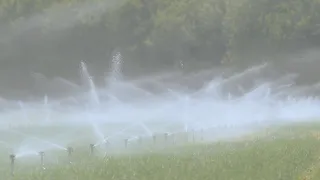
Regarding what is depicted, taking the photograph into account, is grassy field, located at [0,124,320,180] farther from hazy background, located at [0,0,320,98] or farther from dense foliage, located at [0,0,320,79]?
dense foliage, located at [0,0,320,79]

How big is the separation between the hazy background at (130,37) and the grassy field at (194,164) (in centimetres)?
3413

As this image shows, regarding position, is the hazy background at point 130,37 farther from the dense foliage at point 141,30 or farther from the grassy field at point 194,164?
the grassy field at point 194,164

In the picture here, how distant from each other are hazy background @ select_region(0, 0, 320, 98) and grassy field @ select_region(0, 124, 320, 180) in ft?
112

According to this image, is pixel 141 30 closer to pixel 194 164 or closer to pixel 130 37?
pixel 130 37

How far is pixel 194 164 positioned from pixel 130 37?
133 feet

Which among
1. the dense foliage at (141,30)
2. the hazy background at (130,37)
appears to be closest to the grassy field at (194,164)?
the hazy background at (130,37)

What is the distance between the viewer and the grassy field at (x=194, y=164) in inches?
637

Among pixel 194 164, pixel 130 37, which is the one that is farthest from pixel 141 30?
pixel 194 164

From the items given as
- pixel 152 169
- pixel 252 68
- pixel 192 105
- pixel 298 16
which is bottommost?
pixel 152 169

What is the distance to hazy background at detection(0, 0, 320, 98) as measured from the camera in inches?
2142

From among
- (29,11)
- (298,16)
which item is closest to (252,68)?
(298,16)

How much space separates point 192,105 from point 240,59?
42.3ft

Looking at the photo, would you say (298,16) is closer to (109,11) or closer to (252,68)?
(252,68)

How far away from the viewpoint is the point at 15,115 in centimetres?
4738
